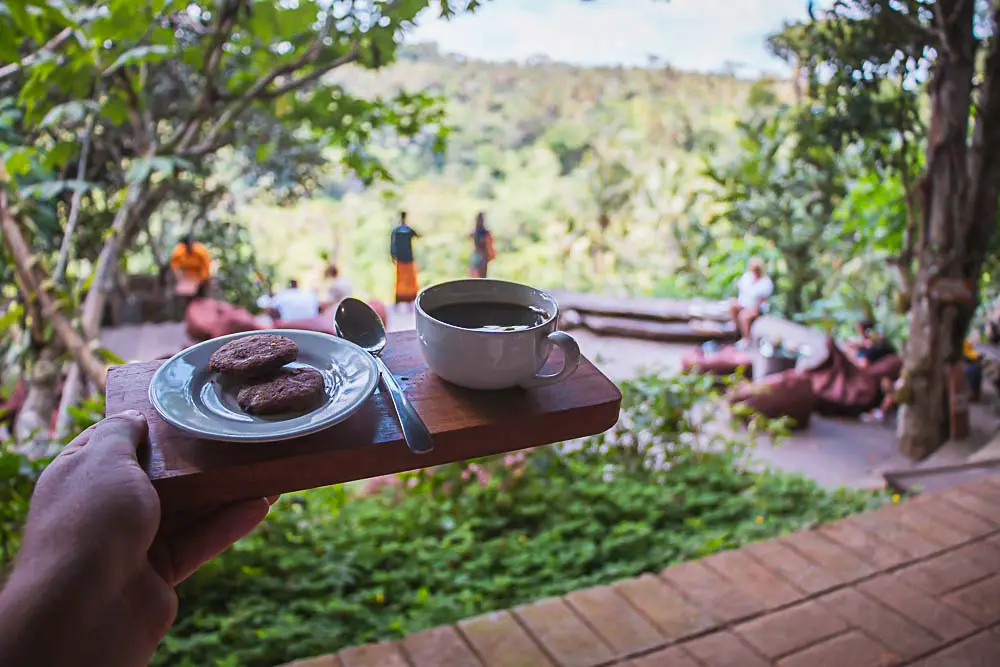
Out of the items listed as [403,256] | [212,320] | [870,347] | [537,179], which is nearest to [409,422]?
[403,256]

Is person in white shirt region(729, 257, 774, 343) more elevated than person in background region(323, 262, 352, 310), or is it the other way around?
person in background region(323, 262, 352, 310)

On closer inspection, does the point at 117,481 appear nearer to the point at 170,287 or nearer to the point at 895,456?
the point at 895,456

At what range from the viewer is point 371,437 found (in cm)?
69

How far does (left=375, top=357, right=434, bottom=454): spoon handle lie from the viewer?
2.25 ft

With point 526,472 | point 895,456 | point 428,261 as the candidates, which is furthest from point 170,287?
point 895,456

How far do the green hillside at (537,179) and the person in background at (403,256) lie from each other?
5100mm

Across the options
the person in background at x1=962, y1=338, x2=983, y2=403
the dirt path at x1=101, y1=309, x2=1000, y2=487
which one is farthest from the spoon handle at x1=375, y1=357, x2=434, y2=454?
the person in background at x1=962, y1=338, x2=983, y2=403

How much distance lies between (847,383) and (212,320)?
13.5 feet

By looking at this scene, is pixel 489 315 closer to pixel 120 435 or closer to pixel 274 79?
pixel 120 435

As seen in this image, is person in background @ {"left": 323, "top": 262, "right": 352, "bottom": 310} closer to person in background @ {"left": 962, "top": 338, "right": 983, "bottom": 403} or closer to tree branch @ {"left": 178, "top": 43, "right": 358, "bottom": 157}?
tree branch @ {"left": 178, "top": 43, "right": 358, "bottom": 157}

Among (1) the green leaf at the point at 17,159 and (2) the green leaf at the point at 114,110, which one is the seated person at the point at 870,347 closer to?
(2) the green leaf at the point at 114,110

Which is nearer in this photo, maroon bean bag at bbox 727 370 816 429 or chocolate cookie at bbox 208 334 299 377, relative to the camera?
chocolate cookie at bbox 208 334 299 377

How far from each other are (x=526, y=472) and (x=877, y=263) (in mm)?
4328

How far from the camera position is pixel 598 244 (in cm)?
830
